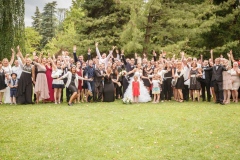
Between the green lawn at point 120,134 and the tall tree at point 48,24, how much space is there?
51.0m

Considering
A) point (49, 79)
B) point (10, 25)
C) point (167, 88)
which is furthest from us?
point (10, 25)

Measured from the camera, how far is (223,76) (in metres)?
12.7

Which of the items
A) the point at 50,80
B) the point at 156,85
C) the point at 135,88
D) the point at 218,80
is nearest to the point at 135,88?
the point at 135,88

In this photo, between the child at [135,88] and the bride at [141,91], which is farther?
the bride at [141,91]

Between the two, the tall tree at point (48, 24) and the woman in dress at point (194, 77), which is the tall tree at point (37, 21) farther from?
the woman in dress at point (194, 77)

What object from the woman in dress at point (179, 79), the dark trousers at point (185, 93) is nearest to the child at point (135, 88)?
the woman in dress at point (179, 79)

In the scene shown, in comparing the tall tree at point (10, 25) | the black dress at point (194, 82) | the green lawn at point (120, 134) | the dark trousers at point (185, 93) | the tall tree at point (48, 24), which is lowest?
the green lawn at point (120, 134)

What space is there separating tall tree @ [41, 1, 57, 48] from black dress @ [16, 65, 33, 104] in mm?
47360

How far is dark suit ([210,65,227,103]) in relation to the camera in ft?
41.1

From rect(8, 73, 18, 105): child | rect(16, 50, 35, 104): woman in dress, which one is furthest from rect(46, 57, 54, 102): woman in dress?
rect(8, 73, 18, 105): child

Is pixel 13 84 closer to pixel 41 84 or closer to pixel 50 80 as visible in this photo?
pixel 41 84

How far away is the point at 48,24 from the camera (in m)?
60.6

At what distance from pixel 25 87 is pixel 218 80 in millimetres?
9317

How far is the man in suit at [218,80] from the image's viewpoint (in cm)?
1253
